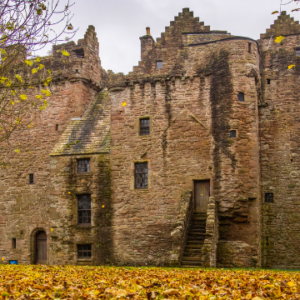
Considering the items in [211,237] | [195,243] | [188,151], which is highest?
[188,151]

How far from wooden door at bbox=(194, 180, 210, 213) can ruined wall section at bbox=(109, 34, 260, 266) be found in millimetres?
424

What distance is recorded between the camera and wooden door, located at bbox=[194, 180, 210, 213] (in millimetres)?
20562

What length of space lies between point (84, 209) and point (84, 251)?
2041 millimetres

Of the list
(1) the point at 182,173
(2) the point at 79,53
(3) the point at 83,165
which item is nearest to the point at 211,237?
(1) the point at 182,173

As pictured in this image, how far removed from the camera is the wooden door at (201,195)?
20.6 m

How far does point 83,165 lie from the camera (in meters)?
22.3

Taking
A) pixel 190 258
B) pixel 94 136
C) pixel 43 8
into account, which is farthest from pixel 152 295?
pixel 94 136

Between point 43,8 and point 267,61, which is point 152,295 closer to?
point 43,8

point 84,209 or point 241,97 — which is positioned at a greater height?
point 241,97

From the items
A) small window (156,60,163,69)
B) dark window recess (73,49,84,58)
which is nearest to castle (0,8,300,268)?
small window (156,60,163,69)

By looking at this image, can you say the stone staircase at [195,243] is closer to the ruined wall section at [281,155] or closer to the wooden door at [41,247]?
the ruined wall section at [281,155]

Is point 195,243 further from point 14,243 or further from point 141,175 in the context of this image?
point 14,243

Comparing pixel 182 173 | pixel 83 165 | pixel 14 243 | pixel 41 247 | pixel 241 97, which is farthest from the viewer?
pixel 14 243

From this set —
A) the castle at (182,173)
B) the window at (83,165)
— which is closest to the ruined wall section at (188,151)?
the castle at (182,173)
